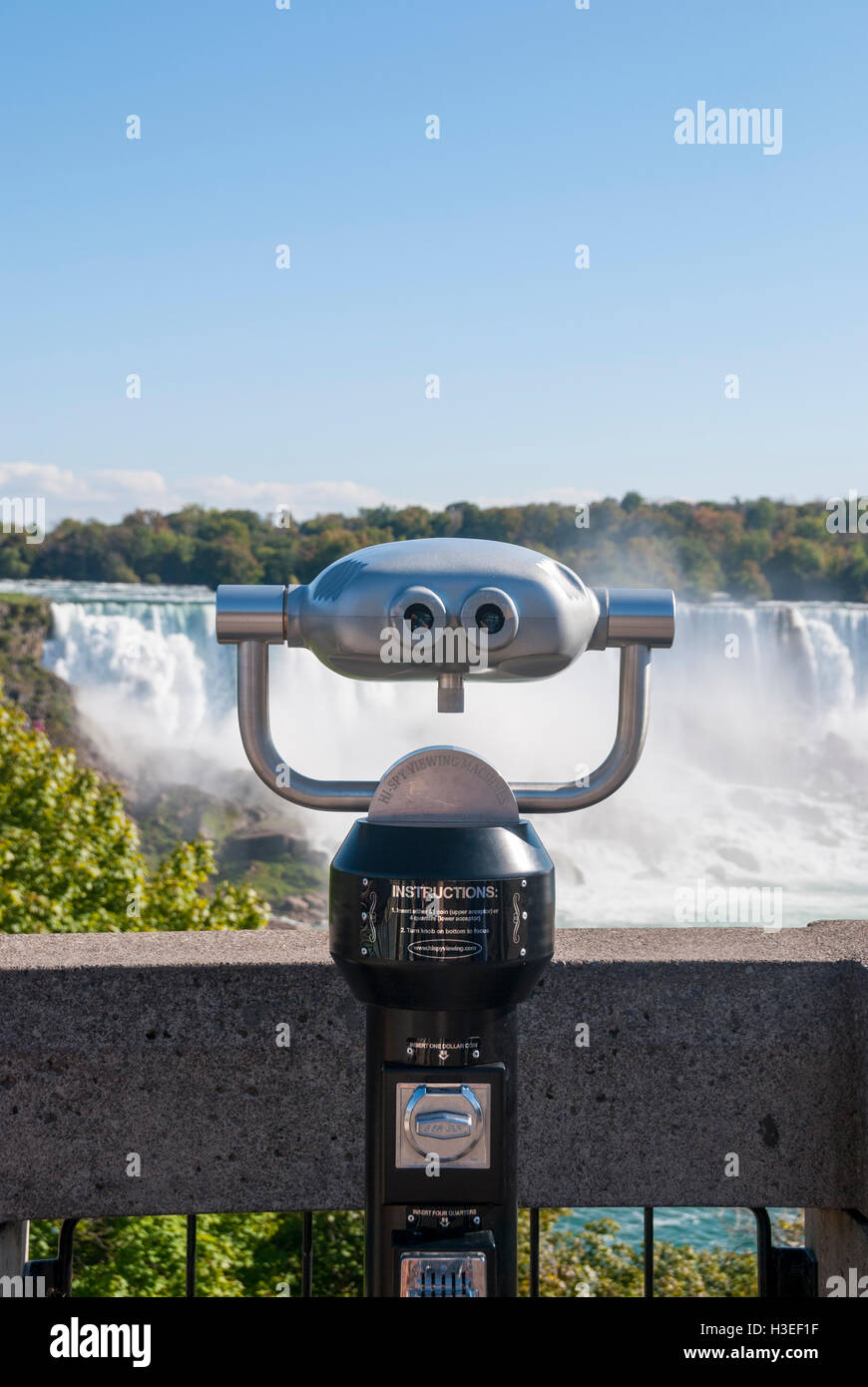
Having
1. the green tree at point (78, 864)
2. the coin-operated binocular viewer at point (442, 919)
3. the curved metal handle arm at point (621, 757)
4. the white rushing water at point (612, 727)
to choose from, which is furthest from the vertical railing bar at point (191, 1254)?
the white rushing water at point (612, 727)

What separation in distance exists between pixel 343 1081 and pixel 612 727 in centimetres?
2477

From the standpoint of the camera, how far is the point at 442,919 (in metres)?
1.30

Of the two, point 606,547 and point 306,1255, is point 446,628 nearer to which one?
point 306,1255

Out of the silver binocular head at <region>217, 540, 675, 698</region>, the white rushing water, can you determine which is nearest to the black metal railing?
the silver binocular head at <region>217, 540, 675, 698</region>

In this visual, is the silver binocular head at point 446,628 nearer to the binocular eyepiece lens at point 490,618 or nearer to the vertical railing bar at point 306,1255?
the binocular eyepiece lens at point 490,618

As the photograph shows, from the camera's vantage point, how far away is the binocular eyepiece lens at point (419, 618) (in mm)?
1380

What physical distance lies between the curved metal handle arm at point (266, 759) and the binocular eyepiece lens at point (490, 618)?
0.85ft

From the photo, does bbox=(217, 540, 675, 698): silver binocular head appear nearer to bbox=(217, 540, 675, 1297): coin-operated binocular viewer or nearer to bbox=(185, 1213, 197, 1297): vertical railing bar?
bbox=(217, 540, 675, 1297): coin-operated binocular viewer

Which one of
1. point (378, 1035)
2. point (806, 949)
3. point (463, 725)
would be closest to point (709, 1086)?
point (806, 949)

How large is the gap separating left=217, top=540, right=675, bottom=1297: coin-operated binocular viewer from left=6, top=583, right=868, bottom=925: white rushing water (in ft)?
76.8

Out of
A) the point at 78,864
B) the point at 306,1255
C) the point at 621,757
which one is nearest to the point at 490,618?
the point at 621,757

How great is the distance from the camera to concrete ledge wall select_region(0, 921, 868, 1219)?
1.95 m
